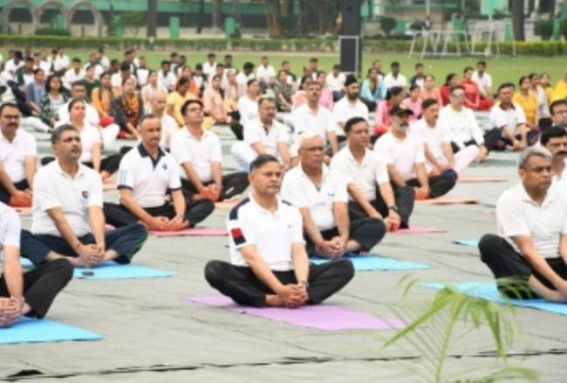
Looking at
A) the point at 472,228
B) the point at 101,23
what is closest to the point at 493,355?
the point at 472,228

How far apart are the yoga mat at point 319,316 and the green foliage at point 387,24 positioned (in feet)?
272

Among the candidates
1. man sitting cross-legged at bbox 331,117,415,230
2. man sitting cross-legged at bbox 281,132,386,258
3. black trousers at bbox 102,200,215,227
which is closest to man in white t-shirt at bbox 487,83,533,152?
man sitting cross-legged at bbox 331,117,415,230

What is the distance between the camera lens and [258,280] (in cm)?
1060

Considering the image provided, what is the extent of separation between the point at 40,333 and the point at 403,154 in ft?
27.2

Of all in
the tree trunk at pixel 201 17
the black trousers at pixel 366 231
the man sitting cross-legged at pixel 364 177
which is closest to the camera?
the black trousers at pixel 366 231

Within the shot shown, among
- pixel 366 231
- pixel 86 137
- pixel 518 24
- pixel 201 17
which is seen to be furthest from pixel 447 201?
pixel 201 17

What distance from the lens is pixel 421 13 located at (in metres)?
103

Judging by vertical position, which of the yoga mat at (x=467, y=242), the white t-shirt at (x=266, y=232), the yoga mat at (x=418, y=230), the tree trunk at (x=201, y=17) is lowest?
the tree trunk at (x=201, y=17)

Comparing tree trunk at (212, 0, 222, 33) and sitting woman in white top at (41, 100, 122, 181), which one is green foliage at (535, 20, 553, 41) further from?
sitting woman in white top at (41, 100, 122, 181)

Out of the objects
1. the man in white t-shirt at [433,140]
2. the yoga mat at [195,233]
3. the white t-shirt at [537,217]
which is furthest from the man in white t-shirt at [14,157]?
the white t-shirt at [537,217]

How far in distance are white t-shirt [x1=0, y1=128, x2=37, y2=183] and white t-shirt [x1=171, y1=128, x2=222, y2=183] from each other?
1.39m

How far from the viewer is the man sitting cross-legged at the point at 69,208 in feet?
39.8

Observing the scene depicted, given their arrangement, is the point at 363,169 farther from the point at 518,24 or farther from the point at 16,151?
the point at 518,24

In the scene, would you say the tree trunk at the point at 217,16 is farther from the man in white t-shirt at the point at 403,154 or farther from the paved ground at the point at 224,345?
the paved ground at the point at 224,345
